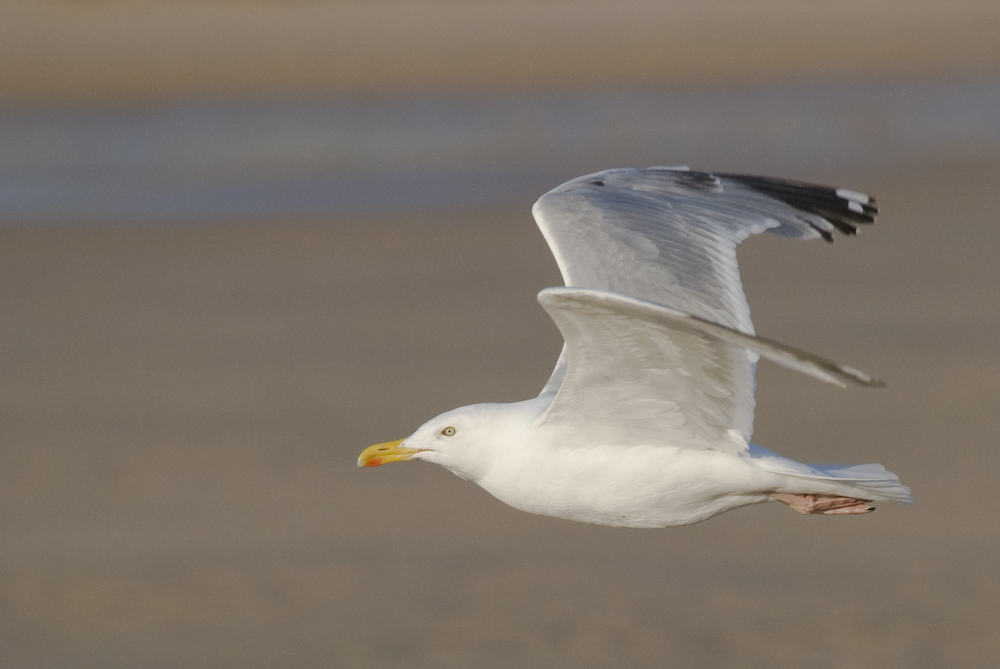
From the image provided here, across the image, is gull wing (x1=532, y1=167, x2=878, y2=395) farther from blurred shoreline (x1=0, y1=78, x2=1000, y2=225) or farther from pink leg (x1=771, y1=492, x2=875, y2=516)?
blurred shoreline (x1=0, y1=78, x2=1000, y2=225)

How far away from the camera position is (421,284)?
17.3 m

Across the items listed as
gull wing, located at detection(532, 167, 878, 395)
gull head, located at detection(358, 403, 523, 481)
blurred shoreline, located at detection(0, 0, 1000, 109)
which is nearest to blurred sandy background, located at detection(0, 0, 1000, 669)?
blurred shoreline, located at detection(0, 0, 1000, 109)

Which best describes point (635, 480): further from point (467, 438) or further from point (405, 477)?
point (405, 477)

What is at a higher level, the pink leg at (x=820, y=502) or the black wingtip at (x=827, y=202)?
the black wingtip at (x=827, y=202)

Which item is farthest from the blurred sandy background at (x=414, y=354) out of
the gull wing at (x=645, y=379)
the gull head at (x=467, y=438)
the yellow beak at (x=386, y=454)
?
the gull wing at (x=645, y=379)

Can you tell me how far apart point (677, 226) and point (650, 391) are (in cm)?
123

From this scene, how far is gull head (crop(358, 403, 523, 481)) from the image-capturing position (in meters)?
6.10

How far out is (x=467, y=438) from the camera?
20.2 ft

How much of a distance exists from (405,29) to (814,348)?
2379 centimetres

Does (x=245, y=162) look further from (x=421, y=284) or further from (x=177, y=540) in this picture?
(x=177, y=540)

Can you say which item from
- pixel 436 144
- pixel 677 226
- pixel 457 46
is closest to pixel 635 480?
pixel 677 226

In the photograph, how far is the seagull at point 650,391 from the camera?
5578 mm

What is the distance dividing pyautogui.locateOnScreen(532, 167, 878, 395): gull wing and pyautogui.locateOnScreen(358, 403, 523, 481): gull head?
1.50ft

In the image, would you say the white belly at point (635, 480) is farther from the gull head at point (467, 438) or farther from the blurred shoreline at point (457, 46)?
the blurred shoreline at point (457, 46)
